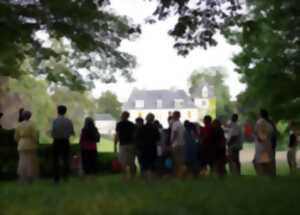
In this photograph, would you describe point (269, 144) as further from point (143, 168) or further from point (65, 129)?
point (65, 129)

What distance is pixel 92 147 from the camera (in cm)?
1828

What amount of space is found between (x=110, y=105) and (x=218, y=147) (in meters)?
131

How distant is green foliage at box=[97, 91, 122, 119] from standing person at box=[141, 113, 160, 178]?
128 m

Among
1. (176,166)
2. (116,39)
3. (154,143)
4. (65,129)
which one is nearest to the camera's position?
(65,129)

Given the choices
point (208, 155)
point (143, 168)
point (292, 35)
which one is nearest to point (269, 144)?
point (208, 155)

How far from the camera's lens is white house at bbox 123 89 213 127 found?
14400 cm

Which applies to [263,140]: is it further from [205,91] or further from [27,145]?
[205,91]

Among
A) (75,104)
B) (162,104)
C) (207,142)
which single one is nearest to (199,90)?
(162,104)

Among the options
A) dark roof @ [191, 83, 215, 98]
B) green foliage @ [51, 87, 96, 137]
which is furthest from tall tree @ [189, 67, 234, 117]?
green foliage @ [51, 87, 96, 137]

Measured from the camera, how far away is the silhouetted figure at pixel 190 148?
1783 centimetres

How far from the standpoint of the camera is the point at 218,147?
17.3 metres

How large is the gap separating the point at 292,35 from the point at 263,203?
20483mm

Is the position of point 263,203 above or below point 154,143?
below

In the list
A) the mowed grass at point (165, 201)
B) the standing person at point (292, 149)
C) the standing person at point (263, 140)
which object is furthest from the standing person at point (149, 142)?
the standing person at point (292, 149)
